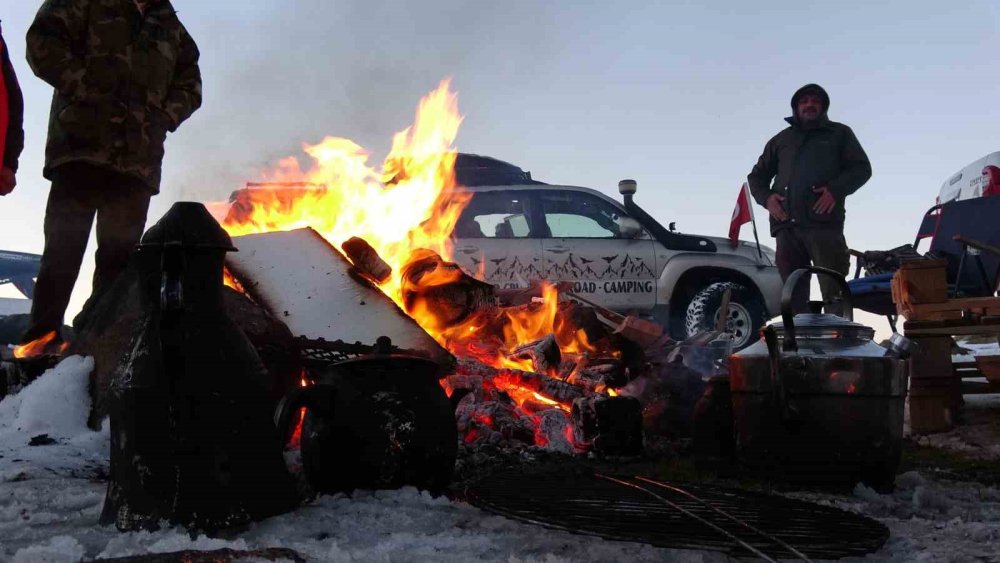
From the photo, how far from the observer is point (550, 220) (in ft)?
28.2

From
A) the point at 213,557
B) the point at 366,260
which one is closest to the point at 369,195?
the point at 366,260

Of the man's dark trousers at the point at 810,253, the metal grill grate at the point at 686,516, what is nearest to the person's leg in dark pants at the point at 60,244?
the metal grill grate at the point at 686,516

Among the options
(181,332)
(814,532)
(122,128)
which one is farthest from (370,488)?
(122,128)

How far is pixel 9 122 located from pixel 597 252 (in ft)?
20.0

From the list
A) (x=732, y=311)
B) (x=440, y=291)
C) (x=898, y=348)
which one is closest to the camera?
(x=898, y=348)

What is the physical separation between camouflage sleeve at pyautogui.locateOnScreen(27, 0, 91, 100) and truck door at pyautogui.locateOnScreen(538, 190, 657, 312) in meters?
5.33

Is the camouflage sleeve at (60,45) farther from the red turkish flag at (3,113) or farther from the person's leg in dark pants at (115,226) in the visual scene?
the person's leg in dark pants at (115,226)

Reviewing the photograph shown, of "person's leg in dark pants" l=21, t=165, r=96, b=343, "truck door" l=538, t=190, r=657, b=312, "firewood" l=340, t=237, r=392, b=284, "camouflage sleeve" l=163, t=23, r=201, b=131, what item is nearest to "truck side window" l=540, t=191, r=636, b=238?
"truck door" l=538, t=190, r=657, b=312

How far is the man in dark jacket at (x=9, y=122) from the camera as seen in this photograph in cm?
372

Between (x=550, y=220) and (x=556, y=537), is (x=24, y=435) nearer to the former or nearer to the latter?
(x=556, y=537)

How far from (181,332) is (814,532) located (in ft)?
6.26

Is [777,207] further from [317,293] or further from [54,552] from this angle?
[54,552]

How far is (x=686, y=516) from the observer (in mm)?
2223

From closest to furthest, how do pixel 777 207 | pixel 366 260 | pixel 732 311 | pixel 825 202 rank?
pixel 366 260 → pixel 825 202 → pixel 777 207 → pixel 732 311
